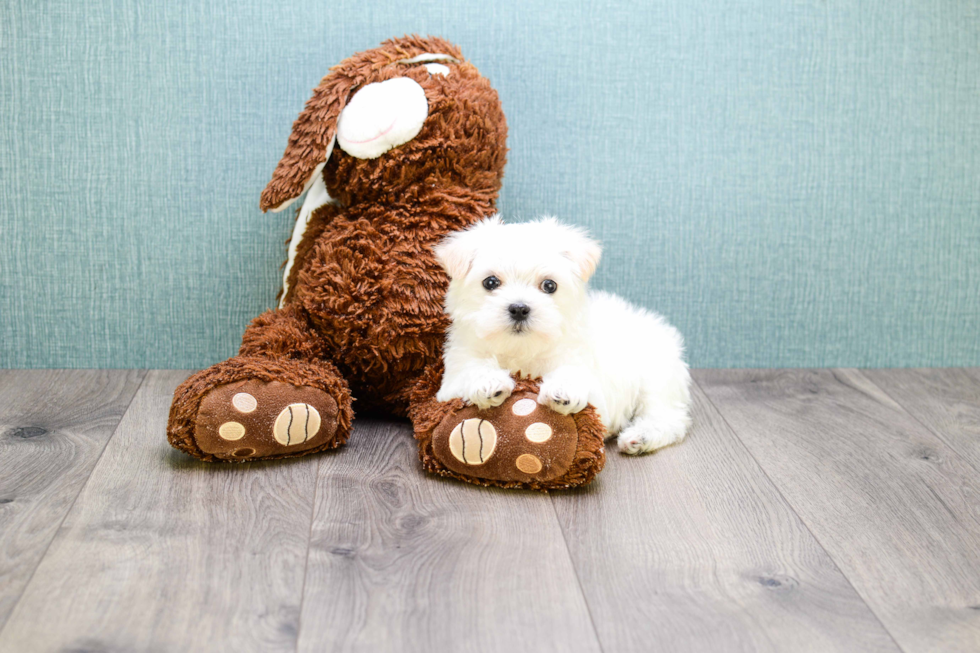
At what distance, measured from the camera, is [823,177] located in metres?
1.97

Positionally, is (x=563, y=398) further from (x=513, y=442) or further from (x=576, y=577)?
(x=576, y=577)

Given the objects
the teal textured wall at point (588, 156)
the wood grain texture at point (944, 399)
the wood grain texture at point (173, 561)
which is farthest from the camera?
the teal textured wall at point (588, 156)

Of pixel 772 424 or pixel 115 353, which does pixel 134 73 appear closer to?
pixel 115 353

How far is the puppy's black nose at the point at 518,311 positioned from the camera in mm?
1345

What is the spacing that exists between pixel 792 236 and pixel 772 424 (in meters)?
0.49

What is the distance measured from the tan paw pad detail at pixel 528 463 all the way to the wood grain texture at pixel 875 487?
396mm

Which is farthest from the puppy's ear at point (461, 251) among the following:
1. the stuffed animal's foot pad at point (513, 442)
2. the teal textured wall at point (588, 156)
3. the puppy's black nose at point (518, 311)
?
the teal textured wall at point (588, 156)

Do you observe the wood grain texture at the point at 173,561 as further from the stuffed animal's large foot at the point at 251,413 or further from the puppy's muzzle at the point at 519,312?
the puppy's muzzle at the point at 519,312

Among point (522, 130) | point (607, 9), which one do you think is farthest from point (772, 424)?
point (607, 9)

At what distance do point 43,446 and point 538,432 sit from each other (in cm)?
84

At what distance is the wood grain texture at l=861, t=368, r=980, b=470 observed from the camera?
167 centimetres

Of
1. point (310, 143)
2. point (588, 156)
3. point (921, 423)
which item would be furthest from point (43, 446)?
point (921, 423)

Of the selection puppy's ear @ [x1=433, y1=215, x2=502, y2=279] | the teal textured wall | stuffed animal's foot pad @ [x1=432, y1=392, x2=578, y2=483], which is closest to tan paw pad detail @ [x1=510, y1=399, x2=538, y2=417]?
stuffed animal's foot pad @ [x1=432, y1=392, x2=578, y2=483]

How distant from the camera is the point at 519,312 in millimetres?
1348
